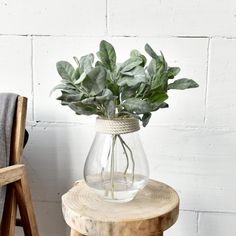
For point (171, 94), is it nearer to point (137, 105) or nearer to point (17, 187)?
point (137, 105)

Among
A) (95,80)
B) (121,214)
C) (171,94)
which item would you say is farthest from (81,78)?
(171,94)

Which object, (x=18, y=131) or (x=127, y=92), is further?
(x=18, y=131)

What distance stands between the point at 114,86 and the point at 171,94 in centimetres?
37

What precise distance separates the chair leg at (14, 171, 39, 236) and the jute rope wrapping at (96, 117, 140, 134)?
346mm

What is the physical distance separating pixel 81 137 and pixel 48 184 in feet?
0.74

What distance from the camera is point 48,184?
1.34m

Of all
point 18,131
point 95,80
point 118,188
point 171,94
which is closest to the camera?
point 95,80

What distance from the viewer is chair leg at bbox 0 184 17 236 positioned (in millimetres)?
1109

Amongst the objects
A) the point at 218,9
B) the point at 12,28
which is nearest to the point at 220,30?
the point at 218,9

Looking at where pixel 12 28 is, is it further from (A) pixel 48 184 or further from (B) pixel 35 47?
(A) pixel 48 184

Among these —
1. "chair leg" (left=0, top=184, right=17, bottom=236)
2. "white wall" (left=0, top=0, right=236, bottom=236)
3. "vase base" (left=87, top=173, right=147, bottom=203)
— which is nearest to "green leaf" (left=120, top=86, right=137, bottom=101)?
"vase base" (left=87, top=173, right=147, bottom=203)

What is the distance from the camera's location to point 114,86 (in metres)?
0.90

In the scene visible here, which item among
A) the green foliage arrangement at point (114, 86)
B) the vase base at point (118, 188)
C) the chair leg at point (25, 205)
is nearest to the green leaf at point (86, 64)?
the green foliage arrangement at point (114, 86)

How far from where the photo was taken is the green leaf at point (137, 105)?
861 millimetres
